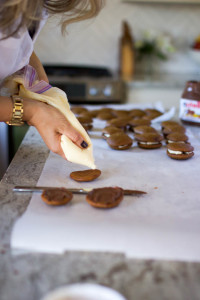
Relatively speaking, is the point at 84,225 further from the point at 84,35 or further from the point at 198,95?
the point at 84,35

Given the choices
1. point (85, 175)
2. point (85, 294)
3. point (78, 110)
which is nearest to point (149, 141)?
point (85, 175)

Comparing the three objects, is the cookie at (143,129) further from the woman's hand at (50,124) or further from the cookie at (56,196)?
the cookie at (56,196)

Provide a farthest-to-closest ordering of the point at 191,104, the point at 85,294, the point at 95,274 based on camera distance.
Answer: the point at 191,104
the point at 95,274
the point at 85,294

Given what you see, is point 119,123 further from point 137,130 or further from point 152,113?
point 152,113

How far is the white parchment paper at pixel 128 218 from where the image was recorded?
722 mm

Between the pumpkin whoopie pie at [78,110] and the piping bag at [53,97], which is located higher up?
the piping bag at [53,97]

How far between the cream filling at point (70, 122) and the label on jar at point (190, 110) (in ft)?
2.27

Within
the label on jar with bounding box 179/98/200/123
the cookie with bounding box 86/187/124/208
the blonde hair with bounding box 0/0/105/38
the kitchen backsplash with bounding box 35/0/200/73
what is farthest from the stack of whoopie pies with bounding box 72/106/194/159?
the kitchen backsplash with bounding box 35/0/200/73

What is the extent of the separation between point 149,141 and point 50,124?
454 millimetres

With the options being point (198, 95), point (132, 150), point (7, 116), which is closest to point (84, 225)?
point (7, 116)

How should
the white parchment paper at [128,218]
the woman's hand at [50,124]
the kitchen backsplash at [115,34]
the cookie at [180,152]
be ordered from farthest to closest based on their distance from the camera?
the kitchen backsplash at [115,34]
the cookie at [180,152]
the woman's hand at [50,124]
the white parchment paper at [128,218]

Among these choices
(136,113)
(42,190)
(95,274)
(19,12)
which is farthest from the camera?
(136,113)

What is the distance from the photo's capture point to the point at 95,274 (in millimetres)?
641

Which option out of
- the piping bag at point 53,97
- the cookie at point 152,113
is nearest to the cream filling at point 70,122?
the piping bag at point 53,97
